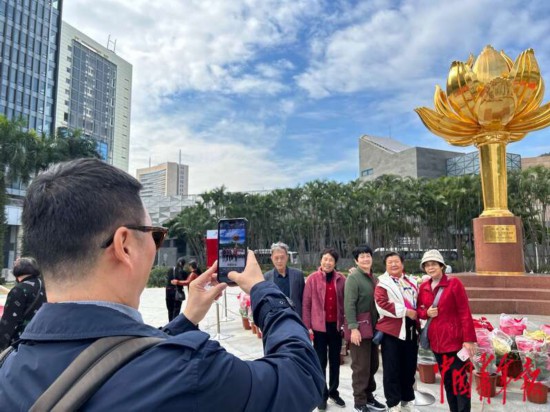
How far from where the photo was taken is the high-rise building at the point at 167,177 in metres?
81.1

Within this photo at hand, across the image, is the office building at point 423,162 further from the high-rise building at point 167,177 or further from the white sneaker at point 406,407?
the high-rise building at point 167,177

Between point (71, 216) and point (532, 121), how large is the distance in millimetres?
10151

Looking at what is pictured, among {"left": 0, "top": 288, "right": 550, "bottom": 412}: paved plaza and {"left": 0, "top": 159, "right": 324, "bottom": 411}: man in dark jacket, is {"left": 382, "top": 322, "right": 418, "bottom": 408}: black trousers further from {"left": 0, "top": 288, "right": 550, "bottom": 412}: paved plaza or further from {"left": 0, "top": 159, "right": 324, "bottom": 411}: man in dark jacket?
{"left": 0, "top": 159, "right": 324, "bottom": 411}: man in dark jacket

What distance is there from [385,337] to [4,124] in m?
23.5

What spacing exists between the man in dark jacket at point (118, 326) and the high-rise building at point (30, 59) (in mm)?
49779

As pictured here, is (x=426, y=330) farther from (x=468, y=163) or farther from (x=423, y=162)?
(x=468, y=163)

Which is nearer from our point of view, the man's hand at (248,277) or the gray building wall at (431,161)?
the man's hand at (248,277)

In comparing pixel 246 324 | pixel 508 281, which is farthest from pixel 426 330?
pixel 508 281

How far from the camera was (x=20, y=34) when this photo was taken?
44.1 metres

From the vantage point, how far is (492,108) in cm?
828

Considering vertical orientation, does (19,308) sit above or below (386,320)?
above

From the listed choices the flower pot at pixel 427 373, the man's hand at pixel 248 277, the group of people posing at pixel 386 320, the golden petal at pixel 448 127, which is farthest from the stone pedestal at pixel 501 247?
the man's hand at pixel 248 277

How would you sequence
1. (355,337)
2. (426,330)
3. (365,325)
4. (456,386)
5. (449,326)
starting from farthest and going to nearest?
1. (365,325)
2. (355,337)
3. (426,330)
4. (449,326)
5. (456,386)

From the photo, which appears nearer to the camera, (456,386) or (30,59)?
(456,386)
